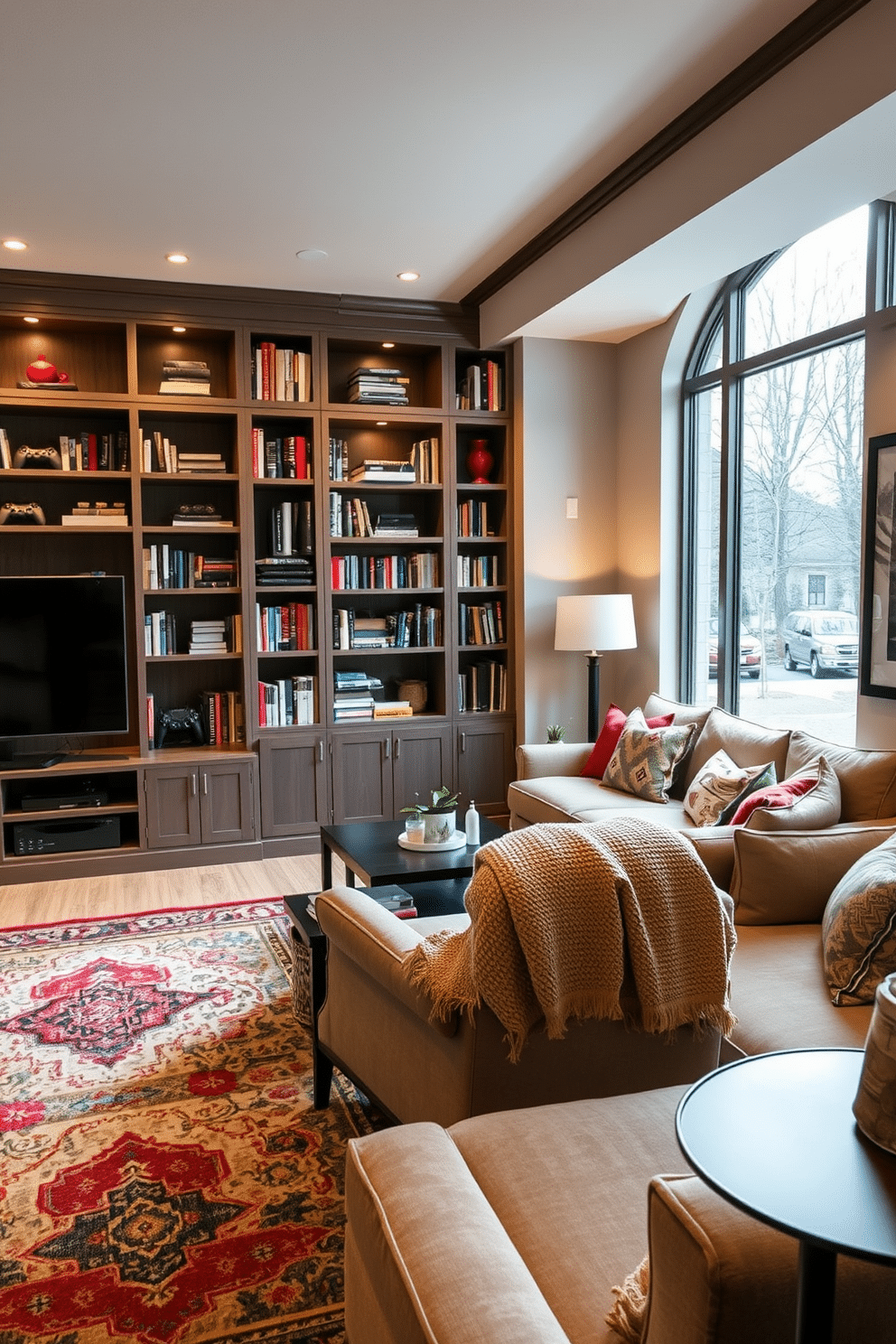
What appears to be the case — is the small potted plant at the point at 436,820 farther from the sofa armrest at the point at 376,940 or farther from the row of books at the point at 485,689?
the row of books at the point at 485,689

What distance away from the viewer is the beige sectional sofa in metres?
1.08

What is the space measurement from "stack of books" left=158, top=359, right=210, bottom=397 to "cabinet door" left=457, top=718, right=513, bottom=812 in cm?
230

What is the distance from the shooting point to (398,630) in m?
5.73

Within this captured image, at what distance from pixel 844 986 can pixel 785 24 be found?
264 cm

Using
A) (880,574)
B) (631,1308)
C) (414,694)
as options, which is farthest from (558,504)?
(631,1308)

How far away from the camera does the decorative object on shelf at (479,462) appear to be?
586 centimetres

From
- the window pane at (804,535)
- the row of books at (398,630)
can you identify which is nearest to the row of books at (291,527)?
the row of books at (398,630)

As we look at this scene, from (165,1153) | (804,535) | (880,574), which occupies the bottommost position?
(165,1153)

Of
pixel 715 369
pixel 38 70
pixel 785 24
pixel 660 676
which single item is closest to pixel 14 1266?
pixel 38 70

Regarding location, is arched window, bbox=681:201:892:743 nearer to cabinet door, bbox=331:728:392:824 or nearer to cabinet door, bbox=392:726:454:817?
cabinet door, bbox=392:726:454:817

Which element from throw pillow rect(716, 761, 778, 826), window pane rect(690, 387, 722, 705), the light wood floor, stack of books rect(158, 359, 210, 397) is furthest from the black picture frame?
stack of books rect(158, 359, 210, 397)

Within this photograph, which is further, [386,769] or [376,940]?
[386,769]

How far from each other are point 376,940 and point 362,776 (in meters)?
3.44

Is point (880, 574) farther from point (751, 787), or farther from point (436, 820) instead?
point (436, 820)
